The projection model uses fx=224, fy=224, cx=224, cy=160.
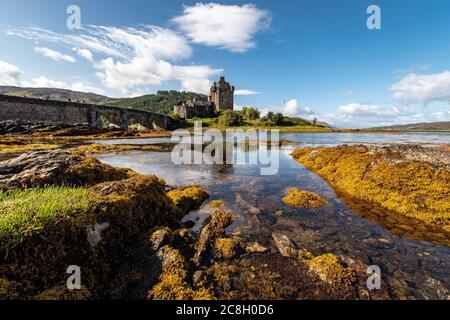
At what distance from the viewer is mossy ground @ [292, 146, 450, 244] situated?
7977 mm

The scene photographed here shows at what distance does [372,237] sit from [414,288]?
2.23 m

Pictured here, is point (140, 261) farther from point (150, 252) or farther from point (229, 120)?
point (229, 120)

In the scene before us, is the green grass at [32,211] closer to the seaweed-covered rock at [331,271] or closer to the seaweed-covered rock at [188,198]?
the seaweed-covered rock at [188,198]

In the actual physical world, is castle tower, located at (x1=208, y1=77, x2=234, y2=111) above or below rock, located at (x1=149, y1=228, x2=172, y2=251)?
above

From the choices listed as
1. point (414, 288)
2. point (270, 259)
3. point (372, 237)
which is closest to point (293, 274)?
point (270, 259)

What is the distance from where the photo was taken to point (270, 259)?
5797 mm

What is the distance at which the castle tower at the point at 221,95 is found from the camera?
7362 inches

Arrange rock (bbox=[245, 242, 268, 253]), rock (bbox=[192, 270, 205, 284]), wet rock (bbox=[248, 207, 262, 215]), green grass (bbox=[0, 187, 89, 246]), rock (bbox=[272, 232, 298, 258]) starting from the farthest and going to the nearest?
wet rock (bbox=[248, 207, 262, 215])
rock (bbox=[245, 242, 268, 253])
rock (bbox=[272, 232, 298, 258])
rock (bbox=[192, 270, 205, 284])
green grass (bbox=[0, 187, 89, 246])

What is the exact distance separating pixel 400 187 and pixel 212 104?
17141 cm

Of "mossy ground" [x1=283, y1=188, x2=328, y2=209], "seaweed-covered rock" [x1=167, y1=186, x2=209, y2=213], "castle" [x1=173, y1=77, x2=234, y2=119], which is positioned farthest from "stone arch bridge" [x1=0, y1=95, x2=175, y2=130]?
"mossy ground" [x1=283, y1=188, x2=328, y2=209]

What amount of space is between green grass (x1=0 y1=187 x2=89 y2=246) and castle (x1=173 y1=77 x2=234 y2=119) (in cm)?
15858

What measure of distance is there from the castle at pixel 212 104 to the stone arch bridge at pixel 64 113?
62.6 meters

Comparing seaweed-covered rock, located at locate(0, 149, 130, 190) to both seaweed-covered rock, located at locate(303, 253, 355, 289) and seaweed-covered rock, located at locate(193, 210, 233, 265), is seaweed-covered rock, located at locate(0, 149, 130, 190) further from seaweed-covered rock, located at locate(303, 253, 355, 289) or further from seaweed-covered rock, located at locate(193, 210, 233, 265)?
seaweed-covered rock, located at locate(303, 253, 355, 289)
